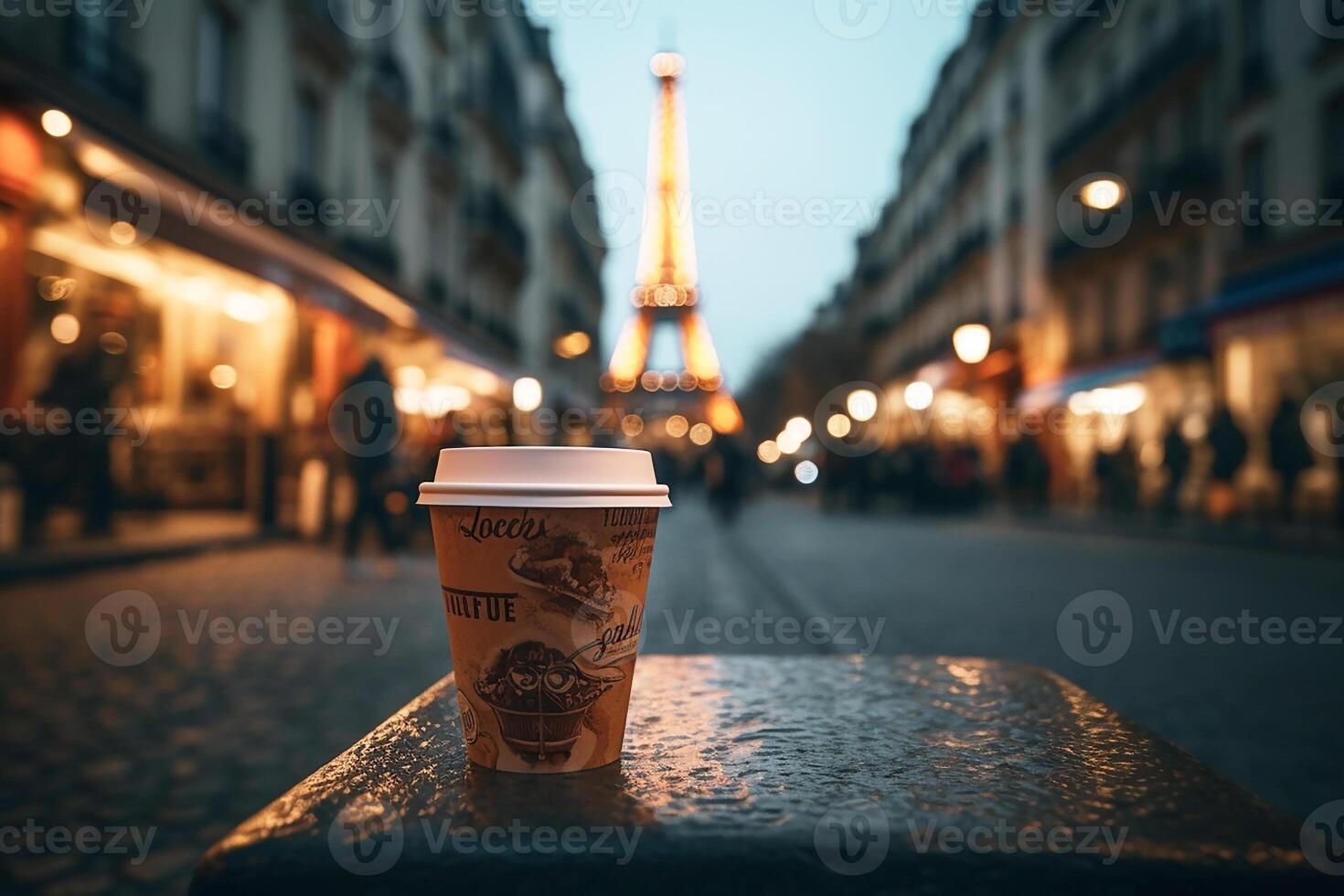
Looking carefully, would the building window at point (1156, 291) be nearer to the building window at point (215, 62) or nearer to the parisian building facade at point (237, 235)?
the parisian building facade at point (237, 235)

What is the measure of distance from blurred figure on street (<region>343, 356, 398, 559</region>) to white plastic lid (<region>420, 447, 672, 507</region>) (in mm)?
8398

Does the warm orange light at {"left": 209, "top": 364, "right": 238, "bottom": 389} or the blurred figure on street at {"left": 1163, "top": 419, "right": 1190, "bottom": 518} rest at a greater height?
the warm orange light at {"left": 209, "top": 364, "right": 238, "bottom": 389}

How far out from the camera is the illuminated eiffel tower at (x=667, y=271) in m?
43.8

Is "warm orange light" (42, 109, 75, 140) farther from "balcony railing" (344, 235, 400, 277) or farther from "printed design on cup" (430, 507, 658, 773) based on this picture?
"printed design on cup" (430, 507, 658, 773)

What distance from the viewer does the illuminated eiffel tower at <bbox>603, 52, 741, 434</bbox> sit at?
43.8 m

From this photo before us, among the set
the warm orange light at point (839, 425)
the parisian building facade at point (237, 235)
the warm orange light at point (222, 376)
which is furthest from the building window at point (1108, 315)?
the warm orange light at point (839, 425)

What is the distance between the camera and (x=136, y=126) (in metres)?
9.73

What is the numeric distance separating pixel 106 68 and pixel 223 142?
87.2 inches

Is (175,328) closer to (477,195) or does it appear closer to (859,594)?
(859,594)

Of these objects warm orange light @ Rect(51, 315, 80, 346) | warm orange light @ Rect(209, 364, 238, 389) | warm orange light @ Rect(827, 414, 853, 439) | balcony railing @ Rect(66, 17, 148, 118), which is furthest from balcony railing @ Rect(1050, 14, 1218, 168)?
warm orange light @ Rect(827, 414, 853, 439)

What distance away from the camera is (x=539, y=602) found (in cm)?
112

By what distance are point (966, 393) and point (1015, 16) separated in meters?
11.4

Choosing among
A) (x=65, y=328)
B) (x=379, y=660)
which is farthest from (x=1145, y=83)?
(x=379, y=660)

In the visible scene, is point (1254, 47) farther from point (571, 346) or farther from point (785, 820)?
point (785, 820)
